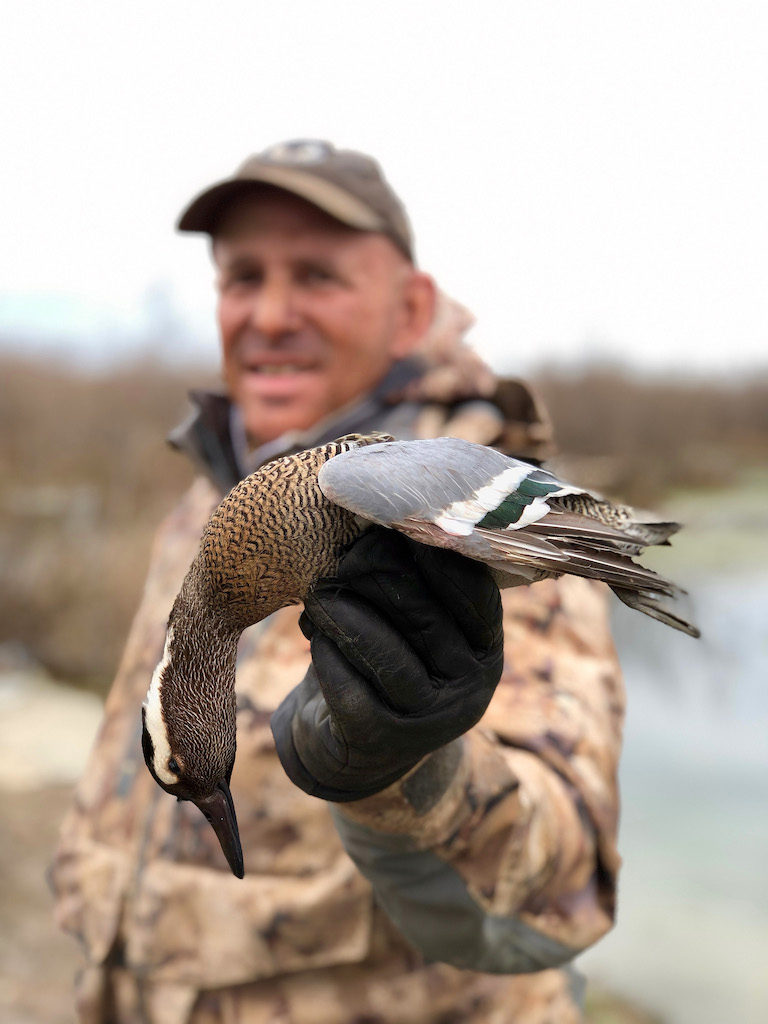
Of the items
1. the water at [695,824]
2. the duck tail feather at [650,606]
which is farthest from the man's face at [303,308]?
the water at [695,824]

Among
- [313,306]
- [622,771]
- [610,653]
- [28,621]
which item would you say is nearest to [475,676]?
[610,653]

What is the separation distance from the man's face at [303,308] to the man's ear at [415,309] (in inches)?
0.8

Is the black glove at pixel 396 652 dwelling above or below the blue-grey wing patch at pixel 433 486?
below

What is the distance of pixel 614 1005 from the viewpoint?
5488 millimetres

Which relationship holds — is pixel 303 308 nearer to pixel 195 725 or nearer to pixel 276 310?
pixel 276 310

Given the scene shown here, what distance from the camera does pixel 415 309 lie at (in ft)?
10.4

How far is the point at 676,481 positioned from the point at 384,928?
14.4 metres

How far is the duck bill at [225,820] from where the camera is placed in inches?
69.7

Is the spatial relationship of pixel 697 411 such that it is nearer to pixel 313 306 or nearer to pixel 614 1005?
pixel 614 1005

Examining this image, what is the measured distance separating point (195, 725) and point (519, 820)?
0.85m

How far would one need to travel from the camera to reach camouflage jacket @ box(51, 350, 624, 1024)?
203 centimetres

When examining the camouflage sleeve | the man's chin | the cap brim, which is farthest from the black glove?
the cap brim

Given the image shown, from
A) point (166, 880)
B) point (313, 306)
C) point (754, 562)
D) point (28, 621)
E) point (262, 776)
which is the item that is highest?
point (313, 306)

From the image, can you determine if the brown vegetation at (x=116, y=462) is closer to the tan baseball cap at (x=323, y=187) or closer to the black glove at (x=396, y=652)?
the tan baseball cap at (x=323, y=187)
